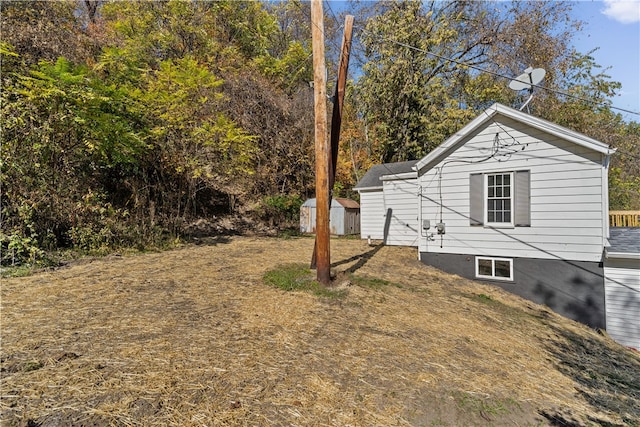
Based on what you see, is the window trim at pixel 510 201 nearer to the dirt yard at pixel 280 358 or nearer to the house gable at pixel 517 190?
the house gable at pixel 517 190

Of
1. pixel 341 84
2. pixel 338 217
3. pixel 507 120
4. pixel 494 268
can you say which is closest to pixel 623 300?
pixel 494 268

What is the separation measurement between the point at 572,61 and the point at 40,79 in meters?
22.3

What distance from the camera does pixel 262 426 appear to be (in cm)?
215

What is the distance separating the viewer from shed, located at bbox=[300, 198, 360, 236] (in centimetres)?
1521

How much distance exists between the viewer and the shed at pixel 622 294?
6345 millimetres

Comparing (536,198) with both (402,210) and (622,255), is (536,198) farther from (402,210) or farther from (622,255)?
(402,210)

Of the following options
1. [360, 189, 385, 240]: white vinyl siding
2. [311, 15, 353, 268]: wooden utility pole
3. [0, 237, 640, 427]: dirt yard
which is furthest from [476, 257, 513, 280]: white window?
[360, 189, 385, 240]: white vinyl siding

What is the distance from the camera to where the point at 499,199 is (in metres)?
7.71

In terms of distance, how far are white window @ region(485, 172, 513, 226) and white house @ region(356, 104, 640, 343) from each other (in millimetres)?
22

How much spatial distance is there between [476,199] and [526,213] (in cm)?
116

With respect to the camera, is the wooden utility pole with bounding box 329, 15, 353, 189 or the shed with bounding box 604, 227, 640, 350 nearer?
the wooden utility pole with bounding box 329, 15, 353, 189

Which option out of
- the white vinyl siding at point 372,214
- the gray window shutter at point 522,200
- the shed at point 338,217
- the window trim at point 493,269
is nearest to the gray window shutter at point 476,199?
the gray window shutter at point 522,200

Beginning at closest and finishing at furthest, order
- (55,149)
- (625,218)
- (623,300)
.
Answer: (623,300) < (55,149) < (625,218)

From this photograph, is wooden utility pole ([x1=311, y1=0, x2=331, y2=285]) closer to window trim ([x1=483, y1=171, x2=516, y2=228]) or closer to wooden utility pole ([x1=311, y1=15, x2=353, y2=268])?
wooden utility pole ([x1=311, y1=15, x2=353, y2=268])
